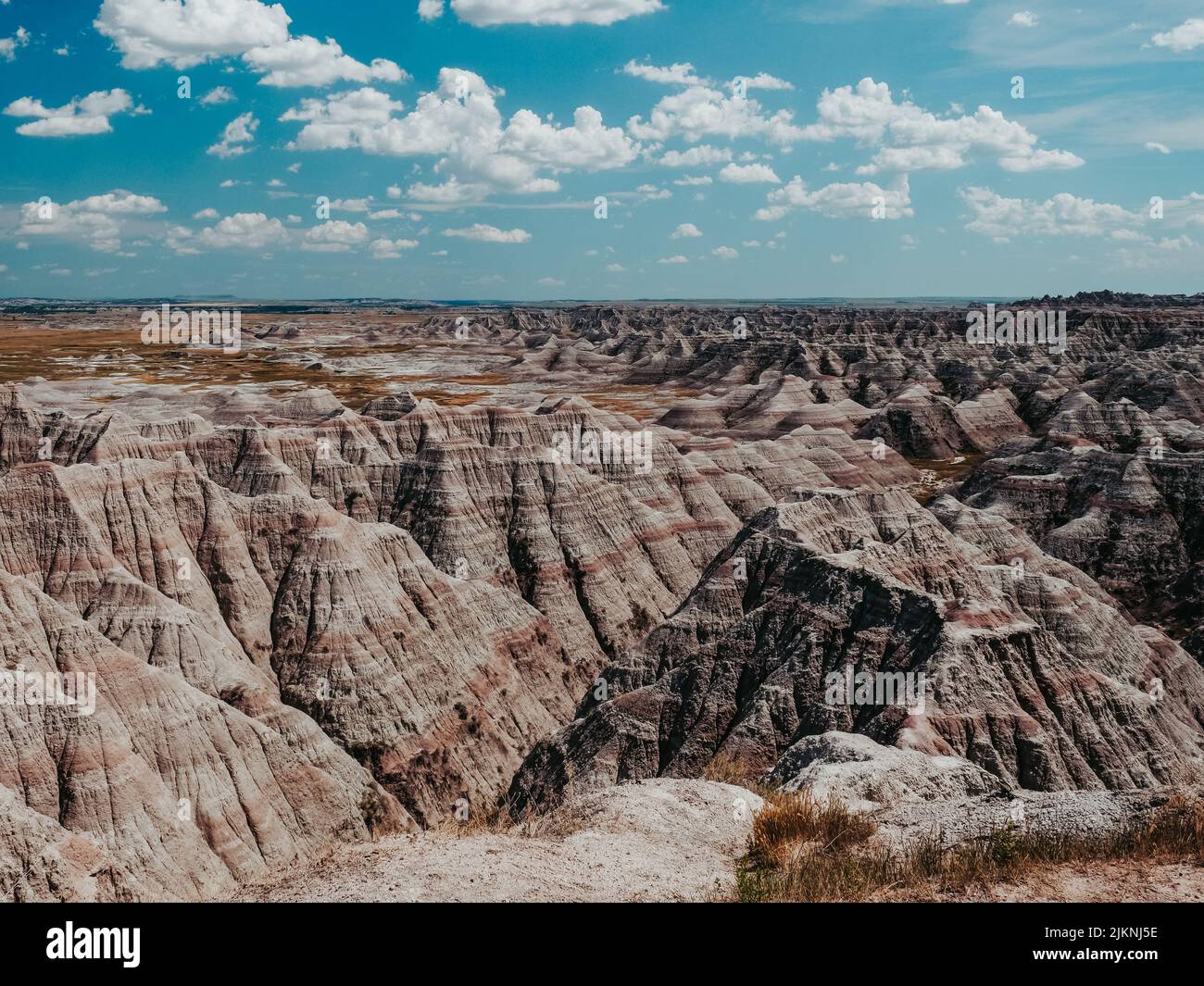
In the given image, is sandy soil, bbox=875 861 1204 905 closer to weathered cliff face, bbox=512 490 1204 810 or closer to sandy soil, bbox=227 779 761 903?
sandy soil, bbox=227 779 761 903

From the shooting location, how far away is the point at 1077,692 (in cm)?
2712

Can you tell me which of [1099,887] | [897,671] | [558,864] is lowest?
[897,671]

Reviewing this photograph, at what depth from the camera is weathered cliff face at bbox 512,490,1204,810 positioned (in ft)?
83.4

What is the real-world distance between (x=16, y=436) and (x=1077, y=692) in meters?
59.6

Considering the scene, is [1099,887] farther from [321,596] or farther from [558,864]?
[321,596]

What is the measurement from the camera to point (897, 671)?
90.4 feet

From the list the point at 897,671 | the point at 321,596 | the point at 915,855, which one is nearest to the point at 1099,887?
the point at 915,855

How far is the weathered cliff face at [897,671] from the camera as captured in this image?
25.4m

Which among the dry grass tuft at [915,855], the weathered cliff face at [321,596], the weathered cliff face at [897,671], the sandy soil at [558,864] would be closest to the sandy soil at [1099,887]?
the dry grass tuft at [915,855]

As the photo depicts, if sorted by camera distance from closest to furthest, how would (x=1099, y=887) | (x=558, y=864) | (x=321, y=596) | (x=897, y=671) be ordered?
(x=1099, y=887) < (x=558, y=864) < (x=897, y=671) < (x=321, y=596)

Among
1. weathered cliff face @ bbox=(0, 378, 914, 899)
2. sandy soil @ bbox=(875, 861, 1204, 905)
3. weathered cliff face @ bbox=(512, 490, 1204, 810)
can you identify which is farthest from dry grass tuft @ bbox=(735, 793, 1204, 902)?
weathered cliff face @ bbox=(0, 378, 914, 899)

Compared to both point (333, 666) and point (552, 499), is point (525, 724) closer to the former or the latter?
point (333, 666)
